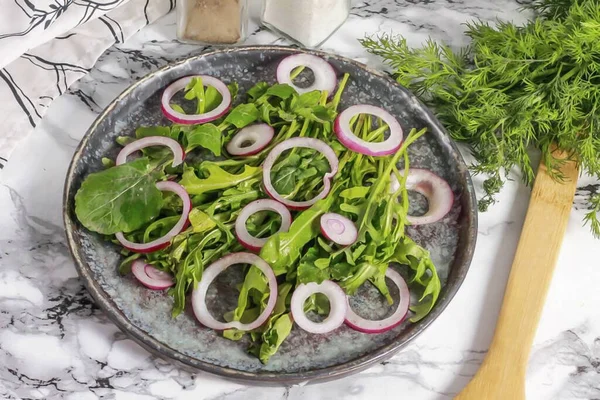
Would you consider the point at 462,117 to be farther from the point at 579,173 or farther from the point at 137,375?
the point at 137,375

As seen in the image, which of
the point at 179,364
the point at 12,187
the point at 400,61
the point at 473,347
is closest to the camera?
the point at 179,364

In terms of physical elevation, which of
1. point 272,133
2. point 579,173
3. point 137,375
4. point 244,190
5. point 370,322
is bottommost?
point 137,375

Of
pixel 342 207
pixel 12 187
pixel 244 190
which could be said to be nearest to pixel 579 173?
pixel 342 207

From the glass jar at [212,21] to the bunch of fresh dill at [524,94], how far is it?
292 millimetres

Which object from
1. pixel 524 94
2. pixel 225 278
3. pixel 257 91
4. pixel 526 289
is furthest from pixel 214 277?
pixel 524 94

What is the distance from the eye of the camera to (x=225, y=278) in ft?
3.30

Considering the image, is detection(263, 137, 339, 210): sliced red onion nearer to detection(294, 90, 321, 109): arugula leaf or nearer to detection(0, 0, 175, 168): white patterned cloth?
detection(294, 90, 321, 109): arugula leaf

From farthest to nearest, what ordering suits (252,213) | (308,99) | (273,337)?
(308,99), (252,213), (273,337)

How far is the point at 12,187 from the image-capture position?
114 centimetres

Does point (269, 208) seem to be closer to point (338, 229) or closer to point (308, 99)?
point (338, 229)

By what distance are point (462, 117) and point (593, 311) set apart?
1.19 ft

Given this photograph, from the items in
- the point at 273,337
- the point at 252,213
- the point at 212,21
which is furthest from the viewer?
the point at 212,21

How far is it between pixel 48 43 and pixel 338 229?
27.1 inches

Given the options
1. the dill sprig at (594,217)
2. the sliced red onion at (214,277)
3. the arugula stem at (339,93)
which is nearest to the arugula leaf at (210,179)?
the sliced red onion at (214,277)
